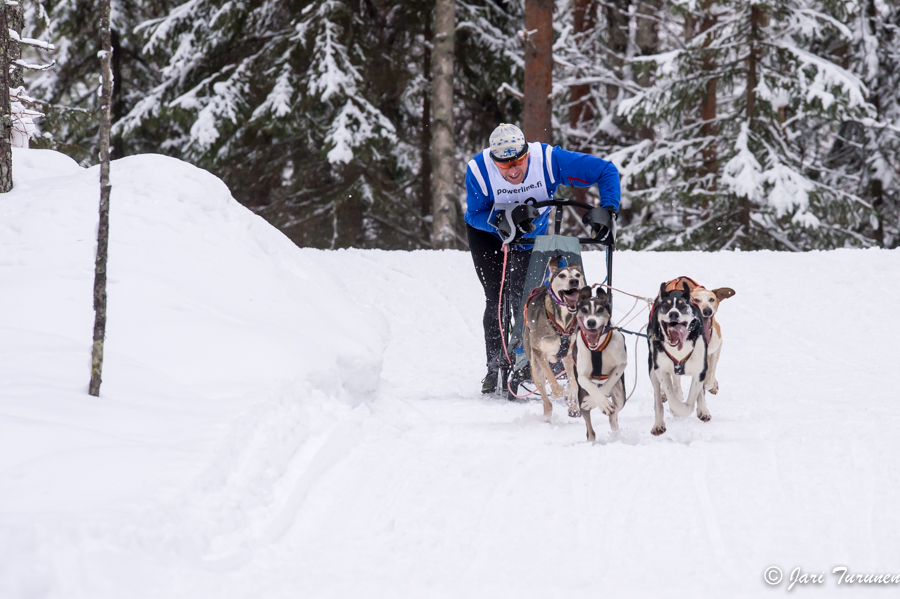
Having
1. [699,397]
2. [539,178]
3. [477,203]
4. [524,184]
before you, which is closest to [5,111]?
[477,203]

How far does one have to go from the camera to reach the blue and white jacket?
5539mm

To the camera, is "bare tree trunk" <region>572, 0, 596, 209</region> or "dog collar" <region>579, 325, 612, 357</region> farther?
"bare tree trunk" <region>572, 0, 596, 209</region>

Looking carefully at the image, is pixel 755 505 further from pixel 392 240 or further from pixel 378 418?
pixel 392 240

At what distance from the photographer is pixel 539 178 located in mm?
5699

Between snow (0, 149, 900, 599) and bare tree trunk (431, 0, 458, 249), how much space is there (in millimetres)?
9321

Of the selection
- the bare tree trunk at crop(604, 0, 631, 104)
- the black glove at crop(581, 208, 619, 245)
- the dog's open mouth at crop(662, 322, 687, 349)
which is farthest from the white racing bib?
the bare tree trunk at crop(604, 0, 631, 104)

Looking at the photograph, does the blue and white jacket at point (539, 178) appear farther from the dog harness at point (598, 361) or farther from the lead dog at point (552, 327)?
the dog harness at point (598, 361)

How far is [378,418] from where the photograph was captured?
4547 millimetres

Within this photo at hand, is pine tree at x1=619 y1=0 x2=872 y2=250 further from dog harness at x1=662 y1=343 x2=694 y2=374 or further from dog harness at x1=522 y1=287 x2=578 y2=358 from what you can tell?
dog harness at x1=662 y1=343 x2=694 y2=374

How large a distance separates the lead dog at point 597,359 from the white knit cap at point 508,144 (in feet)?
4.78

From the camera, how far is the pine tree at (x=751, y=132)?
45.4 feet

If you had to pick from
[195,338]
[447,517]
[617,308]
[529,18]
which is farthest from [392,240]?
[447,517]

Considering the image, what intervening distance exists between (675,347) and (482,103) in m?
14.6

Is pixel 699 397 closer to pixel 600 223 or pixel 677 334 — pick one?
pixel 677 334
